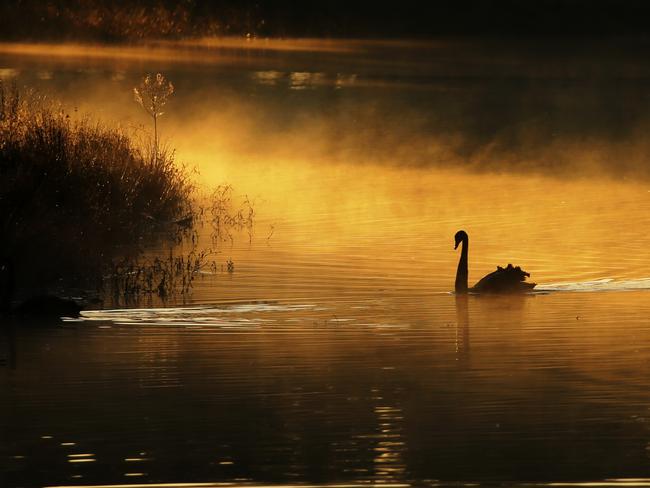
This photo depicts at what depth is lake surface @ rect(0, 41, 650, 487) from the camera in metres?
12.9

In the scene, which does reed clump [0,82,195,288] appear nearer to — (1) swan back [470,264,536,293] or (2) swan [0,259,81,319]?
(2) swan [0,259,81,319]

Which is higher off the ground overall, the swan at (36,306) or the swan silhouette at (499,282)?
the swan silhouette at (499,282)

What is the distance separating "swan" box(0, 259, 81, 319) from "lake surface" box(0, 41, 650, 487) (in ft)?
0.88

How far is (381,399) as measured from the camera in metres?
15.0

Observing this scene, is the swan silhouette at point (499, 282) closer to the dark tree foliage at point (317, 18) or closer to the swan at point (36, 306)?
the swan at point (36, 306)

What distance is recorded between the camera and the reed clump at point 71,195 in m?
22.5

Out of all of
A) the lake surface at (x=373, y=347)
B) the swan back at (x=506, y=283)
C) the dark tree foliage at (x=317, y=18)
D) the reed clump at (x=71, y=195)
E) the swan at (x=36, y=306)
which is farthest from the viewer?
the dark tree foliage at (x=317, y=18)

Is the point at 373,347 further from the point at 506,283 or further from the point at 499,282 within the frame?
the point at 499,282

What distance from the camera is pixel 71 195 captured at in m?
24.9

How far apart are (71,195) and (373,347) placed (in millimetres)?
8185

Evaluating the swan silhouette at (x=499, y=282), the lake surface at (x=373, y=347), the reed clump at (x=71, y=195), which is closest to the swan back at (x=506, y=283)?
the swan silhouette at (x=499, y=282)

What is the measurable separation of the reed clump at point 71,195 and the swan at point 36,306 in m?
2.28

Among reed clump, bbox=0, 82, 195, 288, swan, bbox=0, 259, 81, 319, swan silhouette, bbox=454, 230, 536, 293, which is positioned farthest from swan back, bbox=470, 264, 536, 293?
swan, bbox=0, 259, 81, 319

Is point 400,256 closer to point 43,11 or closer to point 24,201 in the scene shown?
point 24,201
